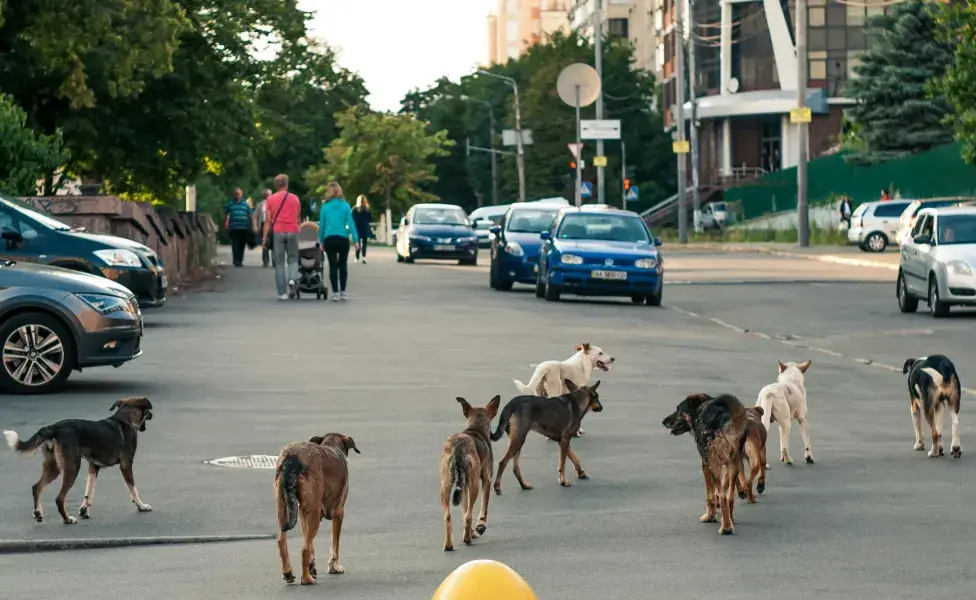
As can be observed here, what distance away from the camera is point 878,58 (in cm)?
7656

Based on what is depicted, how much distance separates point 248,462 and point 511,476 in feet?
5.40

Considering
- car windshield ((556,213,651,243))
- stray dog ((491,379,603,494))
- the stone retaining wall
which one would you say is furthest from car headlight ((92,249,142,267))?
stray dog ((491,379,603,494))

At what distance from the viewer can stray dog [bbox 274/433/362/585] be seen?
27.8ft

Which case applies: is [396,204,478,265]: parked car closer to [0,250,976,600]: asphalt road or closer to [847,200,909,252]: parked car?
[847,200,909,252]: parked car

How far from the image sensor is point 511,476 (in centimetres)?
1223

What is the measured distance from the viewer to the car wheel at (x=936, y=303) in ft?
94.4

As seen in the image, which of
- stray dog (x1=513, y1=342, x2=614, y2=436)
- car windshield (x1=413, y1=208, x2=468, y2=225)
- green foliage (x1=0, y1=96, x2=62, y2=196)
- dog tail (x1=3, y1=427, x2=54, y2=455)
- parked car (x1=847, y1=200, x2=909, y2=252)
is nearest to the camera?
dog tail (x1=3, y1=427, x2=54, y2=455)

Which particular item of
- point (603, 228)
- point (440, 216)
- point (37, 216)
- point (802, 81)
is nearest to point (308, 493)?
point (37, 216)

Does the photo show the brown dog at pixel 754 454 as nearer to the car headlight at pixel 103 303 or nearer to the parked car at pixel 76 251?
the car headlight at pixel 103 303

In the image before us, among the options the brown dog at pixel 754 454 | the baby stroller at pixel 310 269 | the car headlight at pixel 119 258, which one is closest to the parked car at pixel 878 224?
the baby stroller at pixel 310 269

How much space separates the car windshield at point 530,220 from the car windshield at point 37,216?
47.4 ft

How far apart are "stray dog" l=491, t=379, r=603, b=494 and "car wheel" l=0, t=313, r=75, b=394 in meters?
6.27

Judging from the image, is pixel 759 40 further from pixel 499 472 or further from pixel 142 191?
pixel 499 472

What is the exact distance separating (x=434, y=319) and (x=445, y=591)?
2283 cm
